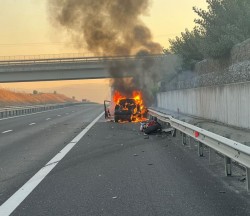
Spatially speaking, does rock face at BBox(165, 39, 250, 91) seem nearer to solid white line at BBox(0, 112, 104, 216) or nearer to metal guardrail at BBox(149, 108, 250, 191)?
metal guardrail at BBox(149, 108, 250, 191)

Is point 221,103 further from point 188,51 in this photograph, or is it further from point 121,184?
point 188,51

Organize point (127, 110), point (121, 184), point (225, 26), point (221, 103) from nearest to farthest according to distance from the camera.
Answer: point (121, 184), point (221, 103), point (225, 26), point (127, 110)

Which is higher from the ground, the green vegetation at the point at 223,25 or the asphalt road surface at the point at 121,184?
the green vegetation at the point at 223,25

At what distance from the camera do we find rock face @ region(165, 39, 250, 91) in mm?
17609

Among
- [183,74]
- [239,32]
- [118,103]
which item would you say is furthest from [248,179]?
[183,74]

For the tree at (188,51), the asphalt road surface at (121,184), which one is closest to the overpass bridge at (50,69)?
the tree at (188,51)

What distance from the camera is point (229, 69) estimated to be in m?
19.8

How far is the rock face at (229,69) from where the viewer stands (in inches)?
693

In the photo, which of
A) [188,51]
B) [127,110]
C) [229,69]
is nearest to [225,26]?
[229,69]

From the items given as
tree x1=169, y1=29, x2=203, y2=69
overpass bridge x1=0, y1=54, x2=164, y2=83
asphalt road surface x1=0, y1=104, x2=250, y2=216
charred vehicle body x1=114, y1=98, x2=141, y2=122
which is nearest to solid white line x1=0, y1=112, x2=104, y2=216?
asphalt road surface x1=0, y1=104, x2=250, y2=216

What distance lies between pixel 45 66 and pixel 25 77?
3.34m

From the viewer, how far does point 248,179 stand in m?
6.62

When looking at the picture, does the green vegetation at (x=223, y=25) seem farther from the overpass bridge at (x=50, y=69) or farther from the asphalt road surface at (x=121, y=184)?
the overpass bridge at (x=50, y=69)

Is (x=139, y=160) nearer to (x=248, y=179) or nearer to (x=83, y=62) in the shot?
(x=248, y=179)
